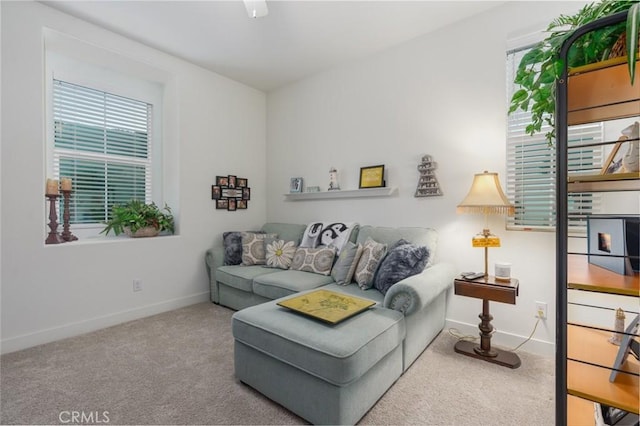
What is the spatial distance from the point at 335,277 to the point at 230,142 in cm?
231

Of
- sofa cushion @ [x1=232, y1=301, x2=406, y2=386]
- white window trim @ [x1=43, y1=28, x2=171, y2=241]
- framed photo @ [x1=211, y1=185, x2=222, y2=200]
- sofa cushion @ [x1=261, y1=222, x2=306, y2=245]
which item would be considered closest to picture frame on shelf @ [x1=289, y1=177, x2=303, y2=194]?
sofa cushion @ [x1=261, y1=222, x2=306, y2=245]

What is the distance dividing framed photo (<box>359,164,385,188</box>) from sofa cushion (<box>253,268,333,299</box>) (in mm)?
1066

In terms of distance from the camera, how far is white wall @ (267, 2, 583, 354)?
2.30m

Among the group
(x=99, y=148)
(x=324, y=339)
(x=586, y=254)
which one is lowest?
(x=324, y=339)

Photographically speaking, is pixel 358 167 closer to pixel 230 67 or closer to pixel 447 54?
pixel 447 54

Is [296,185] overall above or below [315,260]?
above

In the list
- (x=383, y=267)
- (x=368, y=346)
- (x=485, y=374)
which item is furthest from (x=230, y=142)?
(x=485, y=374)

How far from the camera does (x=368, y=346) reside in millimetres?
1479

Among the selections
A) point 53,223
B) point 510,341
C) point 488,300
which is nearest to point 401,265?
point 488,300

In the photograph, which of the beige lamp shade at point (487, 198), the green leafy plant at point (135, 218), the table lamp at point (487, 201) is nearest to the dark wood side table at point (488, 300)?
the table lamp at point (487, 201)

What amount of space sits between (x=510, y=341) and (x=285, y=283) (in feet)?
6.09

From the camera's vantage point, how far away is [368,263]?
241 cm

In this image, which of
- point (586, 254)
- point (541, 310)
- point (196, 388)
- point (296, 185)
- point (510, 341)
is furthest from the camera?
point (296, 185)

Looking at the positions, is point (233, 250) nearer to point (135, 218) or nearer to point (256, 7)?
point (135, 218)
